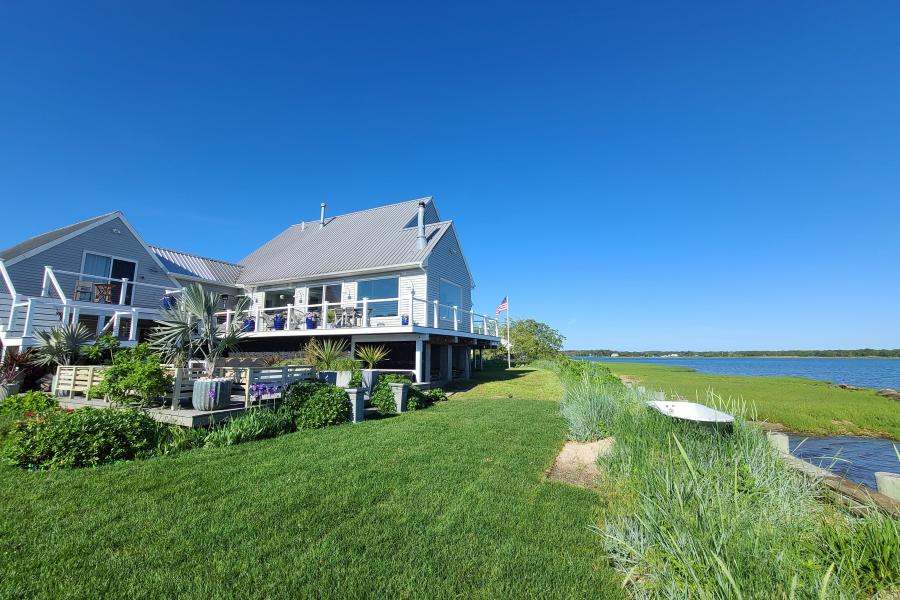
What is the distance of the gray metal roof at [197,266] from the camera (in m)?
20.4

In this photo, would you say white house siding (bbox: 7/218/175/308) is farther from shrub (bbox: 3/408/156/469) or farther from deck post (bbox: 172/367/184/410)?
shrub (bbox: 3/408/156/469)

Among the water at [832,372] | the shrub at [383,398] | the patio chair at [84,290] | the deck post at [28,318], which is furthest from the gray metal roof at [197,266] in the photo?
the water at [832,372]

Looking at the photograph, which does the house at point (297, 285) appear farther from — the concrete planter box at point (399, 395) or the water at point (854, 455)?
the water at point (854, 455)

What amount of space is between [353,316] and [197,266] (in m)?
12.0

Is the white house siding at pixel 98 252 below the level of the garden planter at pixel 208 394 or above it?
above

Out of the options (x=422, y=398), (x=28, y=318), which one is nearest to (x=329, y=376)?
(x=422, y=398)

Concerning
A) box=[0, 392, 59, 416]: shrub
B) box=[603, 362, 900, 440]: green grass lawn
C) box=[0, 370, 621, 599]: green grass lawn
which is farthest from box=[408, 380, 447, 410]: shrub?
box=[0, 392, 59, 416]: shrub

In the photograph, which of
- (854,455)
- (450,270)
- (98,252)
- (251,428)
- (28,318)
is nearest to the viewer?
(251,428)

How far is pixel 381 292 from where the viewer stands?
18.0 m

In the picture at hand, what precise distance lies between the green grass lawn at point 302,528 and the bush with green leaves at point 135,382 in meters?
2.39

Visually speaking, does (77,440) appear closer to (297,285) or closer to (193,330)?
(193,330)

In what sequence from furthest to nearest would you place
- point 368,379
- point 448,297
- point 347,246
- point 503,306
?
point 503,306, point 347,246, point 448,297, point 368,379

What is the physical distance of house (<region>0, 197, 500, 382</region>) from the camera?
48.5ft

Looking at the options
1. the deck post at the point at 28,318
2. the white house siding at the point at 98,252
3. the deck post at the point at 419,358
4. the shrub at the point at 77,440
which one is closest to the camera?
the shrub at the point at 77,440
